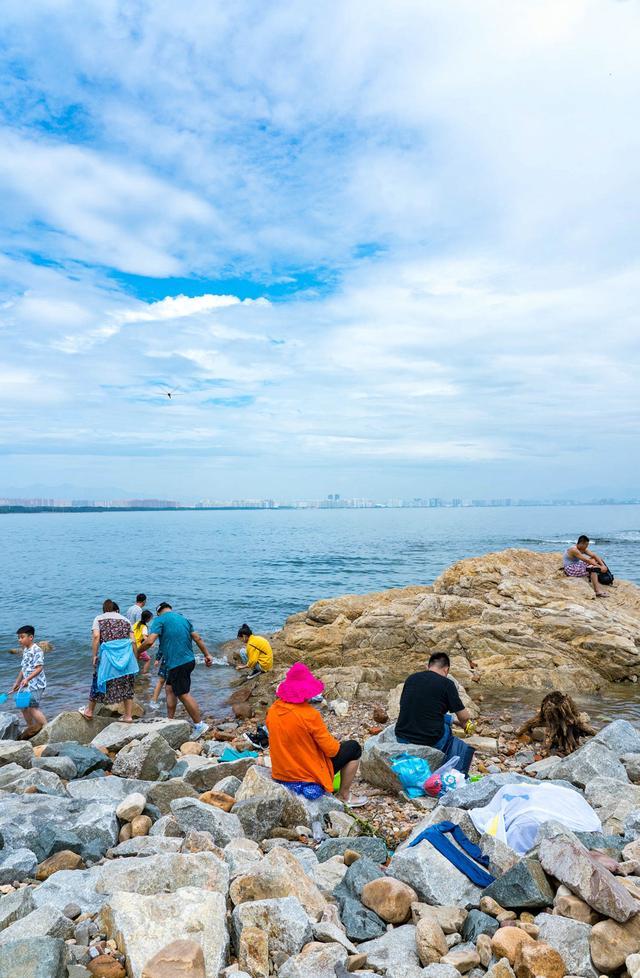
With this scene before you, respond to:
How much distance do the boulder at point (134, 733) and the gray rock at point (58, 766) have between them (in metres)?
1.29

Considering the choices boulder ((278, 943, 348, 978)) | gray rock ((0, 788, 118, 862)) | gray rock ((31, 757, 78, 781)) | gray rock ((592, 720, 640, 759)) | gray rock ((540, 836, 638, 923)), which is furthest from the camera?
gray rock ((592, 720, 640, 759))

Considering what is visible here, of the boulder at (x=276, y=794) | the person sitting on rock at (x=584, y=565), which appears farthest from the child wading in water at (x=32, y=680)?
the person sitting on rock at (x=584, y=565)

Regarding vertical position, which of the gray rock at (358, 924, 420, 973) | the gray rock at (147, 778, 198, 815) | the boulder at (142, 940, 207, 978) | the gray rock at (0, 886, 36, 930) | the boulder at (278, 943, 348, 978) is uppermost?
the boulder at (142, 940, 207, 978)

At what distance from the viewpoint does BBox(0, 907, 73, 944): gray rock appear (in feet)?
14.5

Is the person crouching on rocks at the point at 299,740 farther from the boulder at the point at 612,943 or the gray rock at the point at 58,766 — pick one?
the boulder at the point at 612,943

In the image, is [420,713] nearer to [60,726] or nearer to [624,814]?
[624,814]

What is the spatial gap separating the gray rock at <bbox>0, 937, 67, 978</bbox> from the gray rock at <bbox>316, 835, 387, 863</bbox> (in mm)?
2779

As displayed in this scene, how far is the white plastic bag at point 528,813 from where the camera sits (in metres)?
6.08

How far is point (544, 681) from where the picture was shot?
47.2 ft

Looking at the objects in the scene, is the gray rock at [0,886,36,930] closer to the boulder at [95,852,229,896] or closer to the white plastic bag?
the boulder at [95,852,229,896]

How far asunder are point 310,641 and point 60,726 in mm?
8086

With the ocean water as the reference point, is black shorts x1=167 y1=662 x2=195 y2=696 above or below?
above

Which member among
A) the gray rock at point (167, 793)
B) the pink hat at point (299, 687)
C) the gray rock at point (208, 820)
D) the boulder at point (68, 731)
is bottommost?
the boulder at point (68, 731)

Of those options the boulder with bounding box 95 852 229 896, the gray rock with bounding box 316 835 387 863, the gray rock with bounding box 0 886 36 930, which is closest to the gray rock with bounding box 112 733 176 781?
the gray rock with bounding box 316 835 387 863
